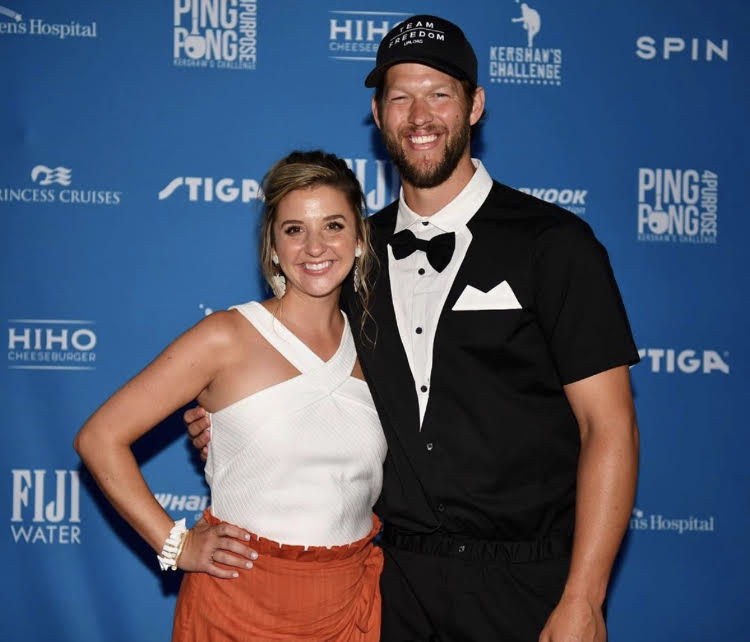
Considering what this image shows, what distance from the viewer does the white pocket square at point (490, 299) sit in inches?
69.2

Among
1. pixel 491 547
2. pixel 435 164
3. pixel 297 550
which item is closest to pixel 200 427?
pixel 297 550

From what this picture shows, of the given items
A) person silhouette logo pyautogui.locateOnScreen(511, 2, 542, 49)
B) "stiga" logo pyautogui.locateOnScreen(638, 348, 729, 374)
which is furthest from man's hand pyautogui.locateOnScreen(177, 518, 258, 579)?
person silhouette logo pyautogui.locateOnScreen(511, 2, 542, 49)

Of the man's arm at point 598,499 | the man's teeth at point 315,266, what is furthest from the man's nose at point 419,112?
the man's arm at point 598,499

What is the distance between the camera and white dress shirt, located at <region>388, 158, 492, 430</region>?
180 cm

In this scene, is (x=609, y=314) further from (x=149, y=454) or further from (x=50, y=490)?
(x=50, y=490)

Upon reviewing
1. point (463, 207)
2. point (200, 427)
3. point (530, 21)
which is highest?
point (530, 21)

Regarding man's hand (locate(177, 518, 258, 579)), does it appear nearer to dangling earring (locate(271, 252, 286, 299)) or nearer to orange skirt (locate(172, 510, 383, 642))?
orange skirt (locate(172, 510, 383, 642))

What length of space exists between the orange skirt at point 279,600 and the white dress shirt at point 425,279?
378 millimetres

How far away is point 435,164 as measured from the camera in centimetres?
190

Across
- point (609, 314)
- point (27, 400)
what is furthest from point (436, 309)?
point (27, 400)

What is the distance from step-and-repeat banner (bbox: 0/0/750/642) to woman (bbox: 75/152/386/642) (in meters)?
1.16

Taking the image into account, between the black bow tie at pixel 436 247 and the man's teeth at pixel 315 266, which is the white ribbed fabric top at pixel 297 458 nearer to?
the man's teeth at pixel 315 266

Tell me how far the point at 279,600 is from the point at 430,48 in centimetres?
130

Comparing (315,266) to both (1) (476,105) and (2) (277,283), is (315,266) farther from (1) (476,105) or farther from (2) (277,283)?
(1) (476,105)
